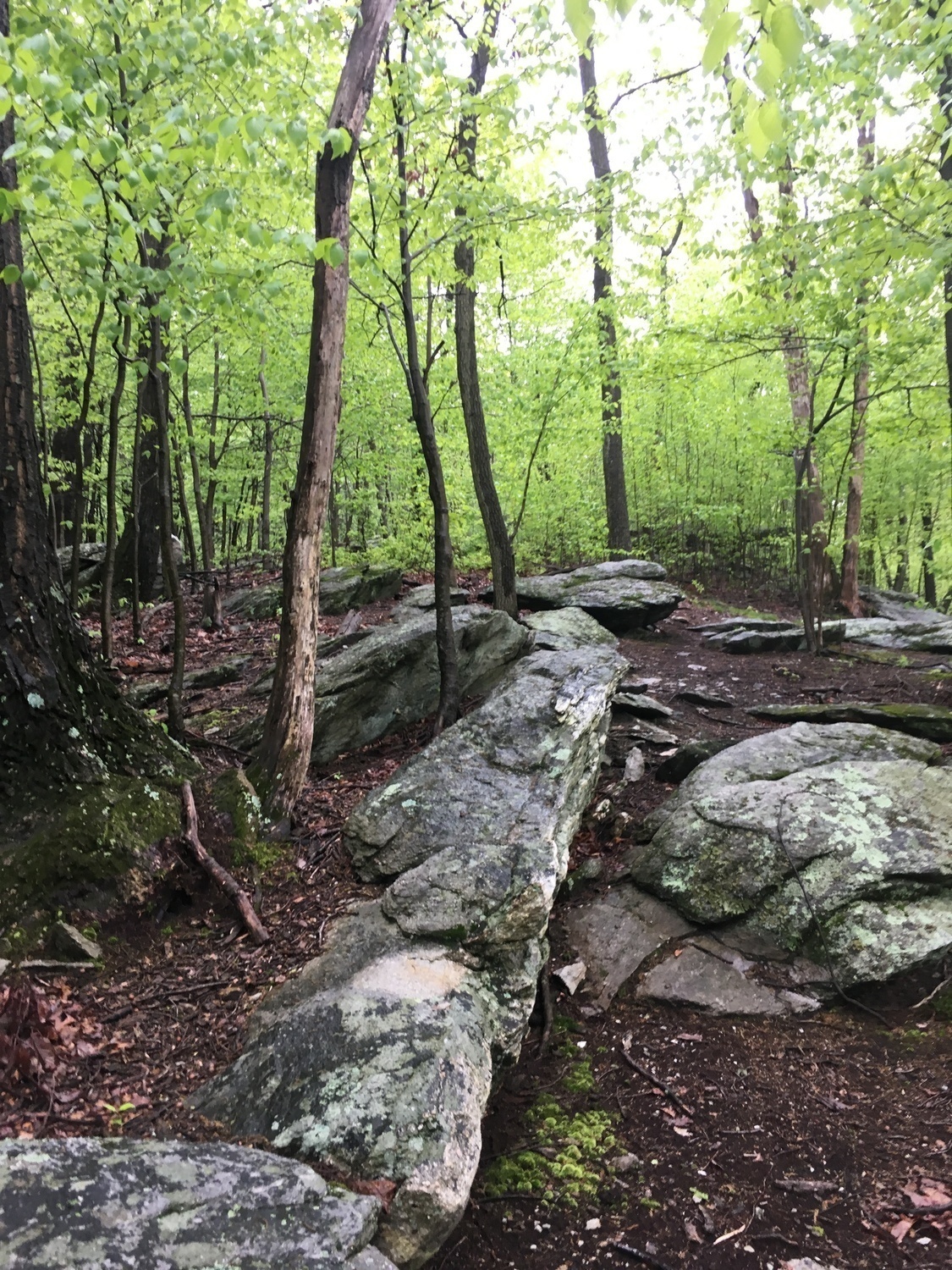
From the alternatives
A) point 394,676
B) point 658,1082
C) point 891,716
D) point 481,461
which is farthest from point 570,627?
point 658,1082

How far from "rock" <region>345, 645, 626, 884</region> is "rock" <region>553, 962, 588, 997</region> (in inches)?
24.4

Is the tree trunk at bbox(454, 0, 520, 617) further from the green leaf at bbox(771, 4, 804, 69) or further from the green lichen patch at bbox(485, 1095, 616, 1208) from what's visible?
the green leaf at bbox(771, 4, 804, 69)

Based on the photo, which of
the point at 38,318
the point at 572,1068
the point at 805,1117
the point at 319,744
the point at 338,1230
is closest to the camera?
the point at 338,1230

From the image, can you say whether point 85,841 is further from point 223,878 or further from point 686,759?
point 686,759

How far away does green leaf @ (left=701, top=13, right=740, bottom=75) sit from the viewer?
5.74ft

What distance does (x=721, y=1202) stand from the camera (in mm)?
2922

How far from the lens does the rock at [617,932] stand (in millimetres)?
4395

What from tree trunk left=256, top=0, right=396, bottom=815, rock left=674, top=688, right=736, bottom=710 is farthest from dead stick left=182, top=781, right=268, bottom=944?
rock left=674, top=688, right=736, bottom=710

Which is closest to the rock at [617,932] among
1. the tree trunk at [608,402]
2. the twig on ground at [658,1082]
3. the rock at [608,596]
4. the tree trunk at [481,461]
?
the twig on ground at [658,1082]

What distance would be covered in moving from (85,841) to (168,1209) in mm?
2245

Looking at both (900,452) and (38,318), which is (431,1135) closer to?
(38,318)

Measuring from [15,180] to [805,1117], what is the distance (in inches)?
255

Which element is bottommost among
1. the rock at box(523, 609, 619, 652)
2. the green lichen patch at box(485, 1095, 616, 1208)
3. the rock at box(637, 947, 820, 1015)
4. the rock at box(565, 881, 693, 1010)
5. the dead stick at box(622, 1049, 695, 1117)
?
the dead stick at box(622, 1049, 695, 1117)

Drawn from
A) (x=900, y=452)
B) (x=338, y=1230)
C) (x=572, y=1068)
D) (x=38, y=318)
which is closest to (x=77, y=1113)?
(x=338, y=1230)
